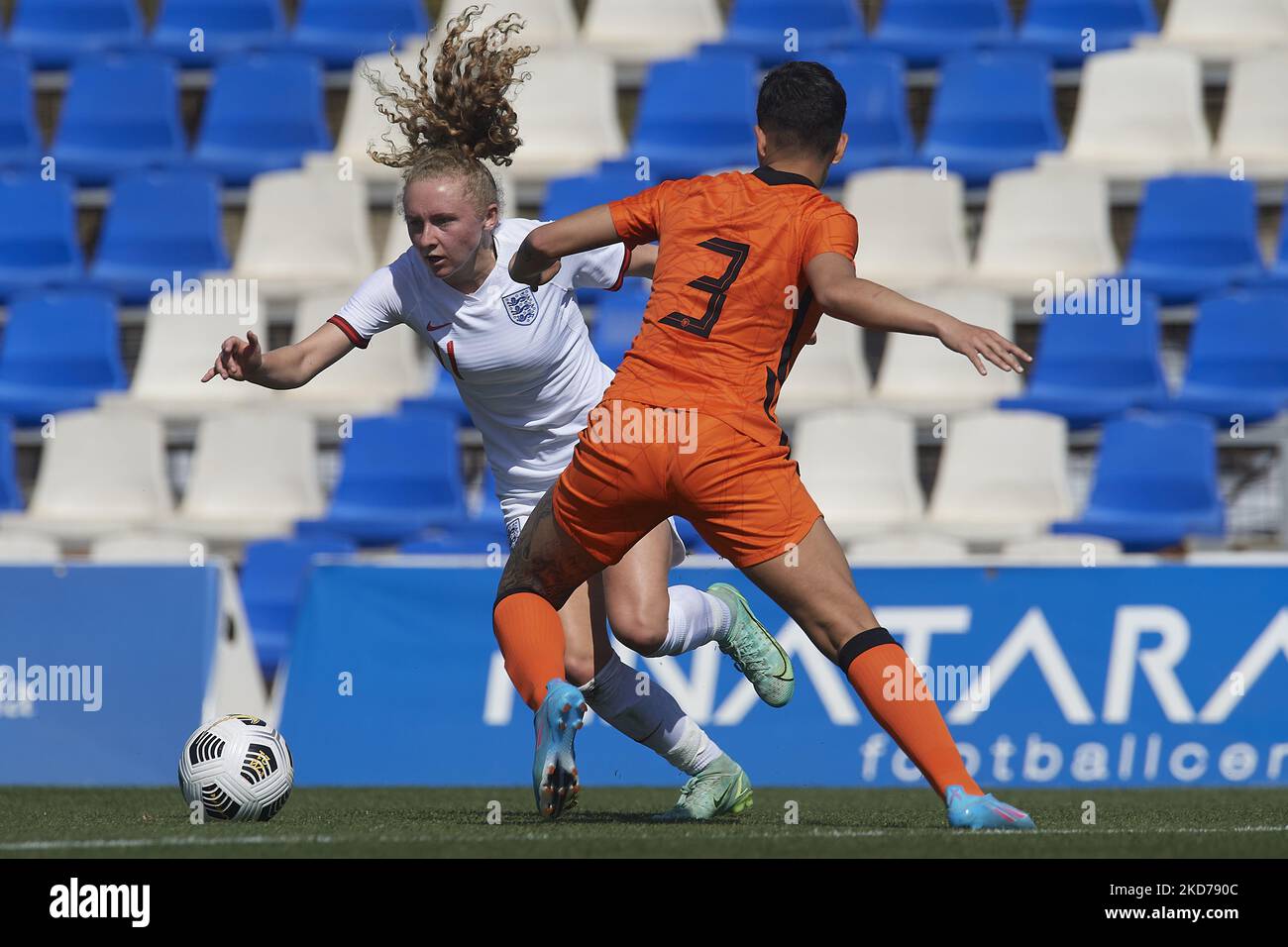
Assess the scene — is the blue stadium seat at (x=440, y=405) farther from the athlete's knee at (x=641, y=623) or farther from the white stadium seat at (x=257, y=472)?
the athlete's knee at (x=641, y=623)

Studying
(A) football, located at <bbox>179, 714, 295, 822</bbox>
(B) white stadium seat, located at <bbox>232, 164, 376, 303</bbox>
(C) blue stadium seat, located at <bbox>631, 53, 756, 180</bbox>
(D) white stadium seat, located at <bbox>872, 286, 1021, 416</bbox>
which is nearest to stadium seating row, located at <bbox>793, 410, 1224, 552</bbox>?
(D) white stadium seat, located at <bbox>872, 286, 1021, 416</bbox>

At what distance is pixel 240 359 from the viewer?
4.71 meters

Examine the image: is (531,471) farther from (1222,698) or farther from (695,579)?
(1222,698)

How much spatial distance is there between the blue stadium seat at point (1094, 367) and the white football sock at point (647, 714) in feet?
17.2

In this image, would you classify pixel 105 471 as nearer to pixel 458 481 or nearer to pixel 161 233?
pixel 161 233

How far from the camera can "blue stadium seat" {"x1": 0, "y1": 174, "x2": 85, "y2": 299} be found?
38.2ft

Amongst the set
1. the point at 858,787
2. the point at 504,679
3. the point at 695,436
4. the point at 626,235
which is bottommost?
the point at 858,787

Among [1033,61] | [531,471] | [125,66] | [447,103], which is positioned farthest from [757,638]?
[125,66]

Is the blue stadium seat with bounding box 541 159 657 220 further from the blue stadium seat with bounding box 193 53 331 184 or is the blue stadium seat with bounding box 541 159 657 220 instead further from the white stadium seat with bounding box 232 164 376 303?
the blue stadium seat with bounding box 193 53 331 184

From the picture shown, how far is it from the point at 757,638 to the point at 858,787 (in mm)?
2213

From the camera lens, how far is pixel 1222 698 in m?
7.48

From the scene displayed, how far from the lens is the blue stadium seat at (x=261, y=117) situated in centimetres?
1214

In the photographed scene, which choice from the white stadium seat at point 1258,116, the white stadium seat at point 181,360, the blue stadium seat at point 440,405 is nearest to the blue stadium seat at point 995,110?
the white stadium seat at point 1258,116

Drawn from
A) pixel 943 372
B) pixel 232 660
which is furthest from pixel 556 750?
pixel 943 372
